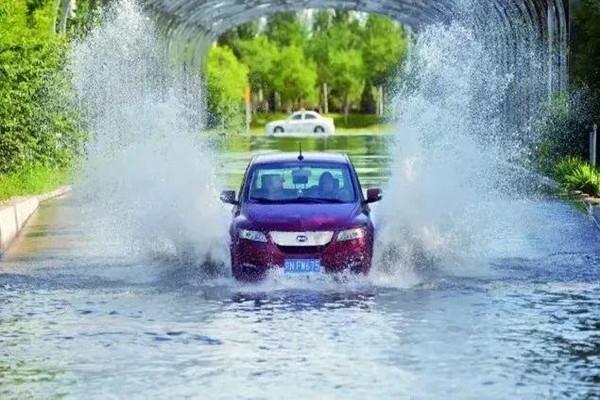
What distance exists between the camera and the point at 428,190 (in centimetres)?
2077

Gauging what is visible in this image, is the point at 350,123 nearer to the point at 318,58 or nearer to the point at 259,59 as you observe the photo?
the point at 259,59

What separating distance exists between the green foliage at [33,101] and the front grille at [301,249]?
15.8m

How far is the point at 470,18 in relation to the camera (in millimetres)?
60156

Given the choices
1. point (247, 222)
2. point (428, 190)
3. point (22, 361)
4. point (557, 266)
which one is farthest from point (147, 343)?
point (428, 190)

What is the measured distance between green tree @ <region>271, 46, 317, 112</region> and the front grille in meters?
104

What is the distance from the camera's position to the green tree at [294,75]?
12050cm

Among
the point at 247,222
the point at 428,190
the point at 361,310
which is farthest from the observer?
the point at 428,190

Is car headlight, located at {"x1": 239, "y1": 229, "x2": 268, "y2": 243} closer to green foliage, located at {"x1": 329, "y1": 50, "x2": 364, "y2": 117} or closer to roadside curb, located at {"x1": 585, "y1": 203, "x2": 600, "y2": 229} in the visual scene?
roadside curb, located at {"x1": 585, "y1": 203, "x2": 600, "y2": 229}

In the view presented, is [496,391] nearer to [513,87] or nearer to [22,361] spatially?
[22,361]

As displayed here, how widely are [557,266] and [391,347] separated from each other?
634 cm

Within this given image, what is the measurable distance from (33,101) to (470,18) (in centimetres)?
2826

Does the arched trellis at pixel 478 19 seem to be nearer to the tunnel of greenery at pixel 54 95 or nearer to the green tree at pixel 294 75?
the tunnel of greenery at pixel 54 95

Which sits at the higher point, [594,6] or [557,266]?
[594,6]

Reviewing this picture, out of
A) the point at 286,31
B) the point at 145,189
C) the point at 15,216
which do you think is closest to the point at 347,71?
the point at 286,31
